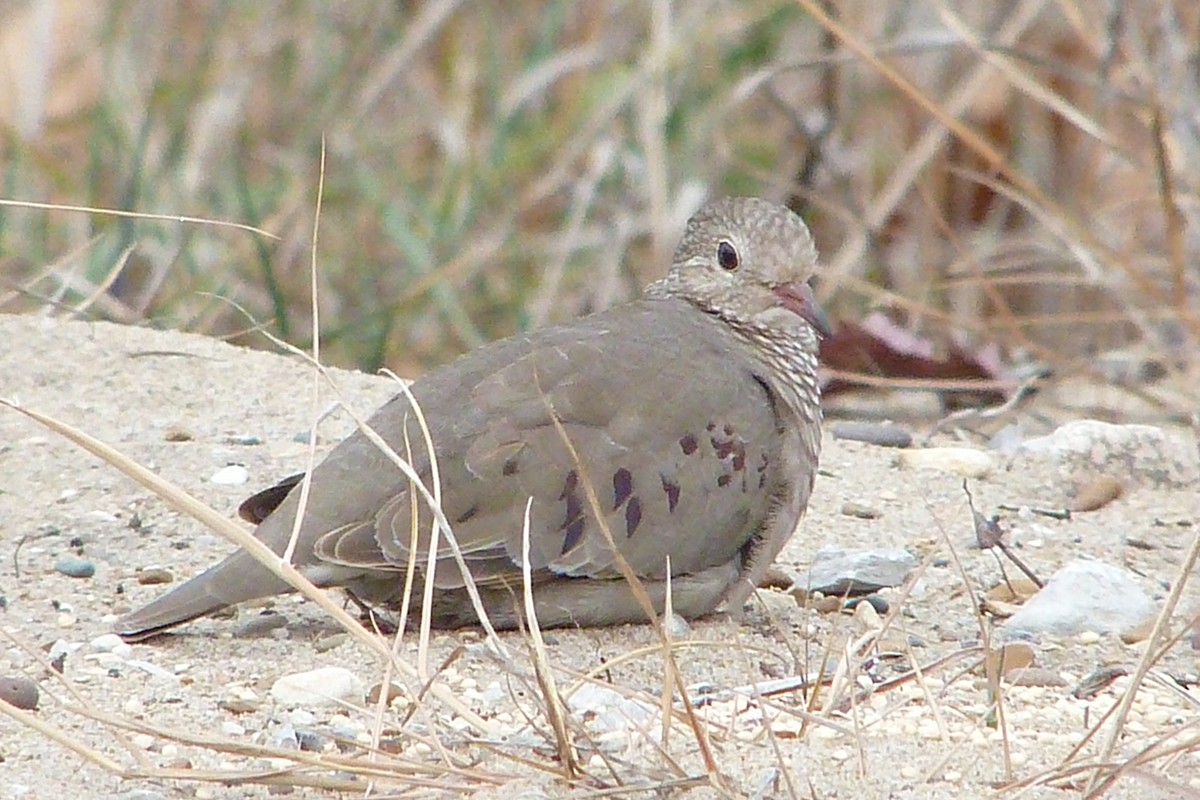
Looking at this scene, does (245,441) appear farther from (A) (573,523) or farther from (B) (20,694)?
(B) (20,694)

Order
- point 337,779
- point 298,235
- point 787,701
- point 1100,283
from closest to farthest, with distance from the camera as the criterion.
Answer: point 337,779 < point 787,701 < point 1100,283 < point 298,235

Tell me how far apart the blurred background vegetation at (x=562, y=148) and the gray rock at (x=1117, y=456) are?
1.43m

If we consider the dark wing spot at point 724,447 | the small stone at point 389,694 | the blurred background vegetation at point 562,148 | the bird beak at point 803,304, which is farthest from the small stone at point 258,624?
the blurred background vegetation at point 562,148

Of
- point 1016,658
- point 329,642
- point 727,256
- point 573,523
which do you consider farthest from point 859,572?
point 329,642

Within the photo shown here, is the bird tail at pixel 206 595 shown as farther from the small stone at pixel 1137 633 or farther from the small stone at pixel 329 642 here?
the small stone at pixel 1137 633

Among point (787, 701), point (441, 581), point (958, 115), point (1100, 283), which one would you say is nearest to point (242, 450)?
point (441, 581)

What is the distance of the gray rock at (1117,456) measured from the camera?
450 cm

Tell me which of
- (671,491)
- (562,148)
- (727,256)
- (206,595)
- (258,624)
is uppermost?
(727,256)

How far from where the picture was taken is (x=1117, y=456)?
4.52 metres

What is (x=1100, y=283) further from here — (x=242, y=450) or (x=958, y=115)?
(x=242, y=450)

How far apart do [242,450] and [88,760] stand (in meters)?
1.69

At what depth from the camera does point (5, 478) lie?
410 centimetres

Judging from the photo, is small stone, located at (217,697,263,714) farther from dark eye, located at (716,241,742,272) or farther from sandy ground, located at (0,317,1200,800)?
dark eye, located at (716,241,742,272)

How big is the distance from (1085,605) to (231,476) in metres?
1.67
